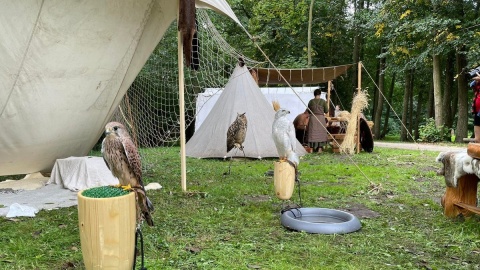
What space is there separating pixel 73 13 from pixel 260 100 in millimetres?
4208

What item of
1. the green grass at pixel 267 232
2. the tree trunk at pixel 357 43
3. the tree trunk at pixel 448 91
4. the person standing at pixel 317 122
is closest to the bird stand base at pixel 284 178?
the green grass at pixel 267 232

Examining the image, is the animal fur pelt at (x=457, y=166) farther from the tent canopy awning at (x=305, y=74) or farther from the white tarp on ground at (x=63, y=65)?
the tent canopy awning at (x=305, y=74)

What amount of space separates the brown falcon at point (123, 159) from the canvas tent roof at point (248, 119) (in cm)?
483

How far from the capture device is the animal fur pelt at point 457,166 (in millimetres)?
3214

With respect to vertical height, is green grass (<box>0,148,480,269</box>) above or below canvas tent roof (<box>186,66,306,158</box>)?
below

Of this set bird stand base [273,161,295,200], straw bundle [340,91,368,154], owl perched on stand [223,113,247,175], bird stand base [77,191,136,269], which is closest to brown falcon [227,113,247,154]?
owl perched on stand [223,113,247,175]

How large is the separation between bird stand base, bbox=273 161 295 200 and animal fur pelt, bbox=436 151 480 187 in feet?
4.58

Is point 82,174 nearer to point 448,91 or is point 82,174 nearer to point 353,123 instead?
point 353,123

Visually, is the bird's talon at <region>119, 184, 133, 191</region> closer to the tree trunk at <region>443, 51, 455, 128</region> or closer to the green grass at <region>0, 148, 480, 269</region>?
the green grass at <region>0, 148, 480, 269</region>

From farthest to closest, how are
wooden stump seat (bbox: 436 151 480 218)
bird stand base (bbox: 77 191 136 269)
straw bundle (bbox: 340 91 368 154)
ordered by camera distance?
1. straw bundle (bbox: 340 91 368 154)
2. wooden stump seat (bbox: 436 151 480 218)
3. bird stand base (bbox: 77 191 136 269)

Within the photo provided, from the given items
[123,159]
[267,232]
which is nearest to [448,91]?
[267,232]

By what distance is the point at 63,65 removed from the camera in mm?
4301

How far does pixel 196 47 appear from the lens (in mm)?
5559

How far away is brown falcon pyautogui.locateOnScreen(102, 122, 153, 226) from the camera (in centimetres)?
240
